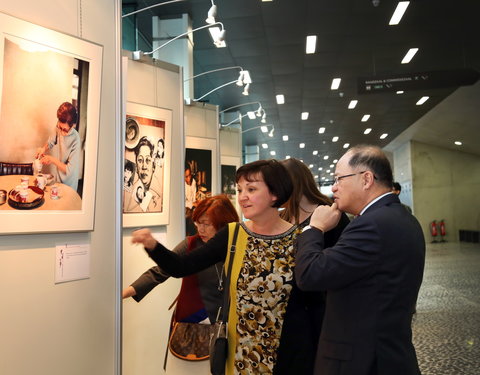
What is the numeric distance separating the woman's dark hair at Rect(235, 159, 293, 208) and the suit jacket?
0.58 m

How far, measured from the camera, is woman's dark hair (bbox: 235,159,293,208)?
2328 millimetres

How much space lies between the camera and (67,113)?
8.17 feet

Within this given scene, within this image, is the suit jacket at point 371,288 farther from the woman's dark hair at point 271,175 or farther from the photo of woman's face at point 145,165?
the photo of woman's face at point 145,165

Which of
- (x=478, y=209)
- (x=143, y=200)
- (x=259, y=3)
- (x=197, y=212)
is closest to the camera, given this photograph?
(x=197, y=212)

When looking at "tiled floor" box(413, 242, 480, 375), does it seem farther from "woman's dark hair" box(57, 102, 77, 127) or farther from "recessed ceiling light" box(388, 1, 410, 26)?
"recessed ceiling light" box(388, 1, 410, 26)

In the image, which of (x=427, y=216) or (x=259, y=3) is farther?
(x=427, y=216)

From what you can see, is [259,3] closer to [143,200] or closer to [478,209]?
[143,200]

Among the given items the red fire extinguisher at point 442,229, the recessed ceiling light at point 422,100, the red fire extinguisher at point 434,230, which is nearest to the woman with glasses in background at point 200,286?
the red fire extinguisher at point 442,229

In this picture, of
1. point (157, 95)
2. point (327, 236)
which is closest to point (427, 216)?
point (157, 95)

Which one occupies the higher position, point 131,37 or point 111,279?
point 131,37

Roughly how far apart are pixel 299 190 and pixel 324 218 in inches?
38.0

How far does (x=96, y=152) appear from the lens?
103 inches

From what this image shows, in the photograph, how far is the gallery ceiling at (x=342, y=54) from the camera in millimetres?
8594

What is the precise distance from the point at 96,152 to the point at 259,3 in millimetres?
6359
